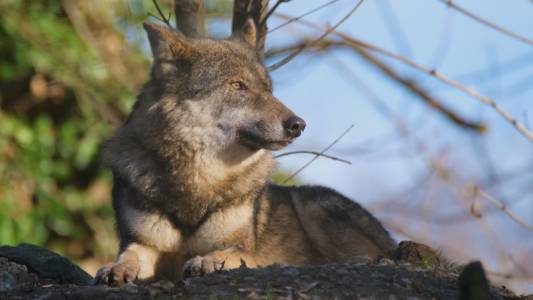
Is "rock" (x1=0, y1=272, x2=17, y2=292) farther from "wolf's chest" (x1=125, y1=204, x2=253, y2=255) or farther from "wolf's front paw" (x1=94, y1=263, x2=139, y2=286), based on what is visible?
"wolf's chest" (x1=125, y1=204, x2=253, y2=255)

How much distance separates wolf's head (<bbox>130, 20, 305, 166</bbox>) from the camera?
5922 mm

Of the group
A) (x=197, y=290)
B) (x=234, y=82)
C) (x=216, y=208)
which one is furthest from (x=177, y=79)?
(x=197, y=290)

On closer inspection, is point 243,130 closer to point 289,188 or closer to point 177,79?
point 177,79

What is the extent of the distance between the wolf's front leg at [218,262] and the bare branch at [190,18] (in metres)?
2.02

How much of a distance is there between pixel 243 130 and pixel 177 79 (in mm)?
643

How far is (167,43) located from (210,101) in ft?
1.76

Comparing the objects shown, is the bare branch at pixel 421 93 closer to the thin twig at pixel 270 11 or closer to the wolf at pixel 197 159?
the thin twig at pixel 270 11

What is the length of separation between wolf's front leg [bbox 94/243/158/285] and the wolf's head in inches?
30.3

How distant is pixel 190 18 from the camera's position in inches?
275

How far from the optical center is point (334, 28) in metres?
7.05

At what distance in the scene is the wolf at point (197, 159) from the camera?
19.0ft

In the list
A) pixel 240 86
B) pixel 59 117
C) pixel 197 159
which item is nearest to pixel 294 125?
pixel 240 86

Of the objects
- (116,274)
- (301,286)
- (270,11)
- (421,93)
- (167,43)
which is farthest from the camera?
(421,93)

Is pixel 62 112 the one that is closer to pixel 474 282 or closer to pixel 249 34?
pixel 249 34
